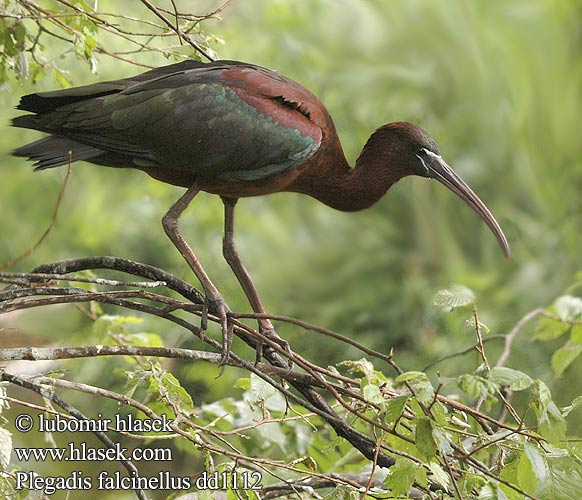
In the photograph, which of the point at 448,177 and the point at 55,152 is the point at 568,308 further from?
the point at 55,152

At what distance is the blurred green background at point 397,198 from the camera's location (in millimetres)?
4547

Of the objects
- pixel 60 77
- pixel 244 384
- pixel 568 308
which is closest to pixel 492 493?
pixel 244 384

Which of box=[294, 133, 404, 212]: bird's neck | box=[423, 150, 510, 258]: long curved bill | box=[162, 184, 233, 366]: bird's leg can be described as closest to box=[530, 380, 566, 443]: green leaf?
box=[162, 184, 233, 366]: bird's leg

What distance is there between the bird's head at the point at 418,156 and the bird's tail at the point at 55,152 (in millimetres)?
744

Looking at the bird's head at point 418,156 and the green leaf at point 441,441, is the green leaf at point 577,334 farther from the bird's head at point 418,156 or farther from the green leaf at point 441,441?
the green leaf at point 441,441

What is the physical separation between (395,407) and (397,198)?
3.60m

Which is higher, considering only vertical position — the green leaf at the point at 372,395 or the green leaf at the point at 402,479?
the green leaf at the point at 372,395

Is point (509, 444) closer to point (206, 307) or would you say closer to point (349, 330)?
point (206, 307)

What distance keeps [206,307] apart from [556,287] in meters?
3.09

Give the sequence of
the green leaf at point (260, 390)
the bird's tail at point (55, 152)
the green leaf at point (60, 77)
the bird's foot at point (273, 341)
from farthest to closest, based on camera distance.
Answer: the green leaf at point (60, 77), the bird's tail at point (55, 152), the bird's foot at point (273, 341), the green leaf at point (260, 390)

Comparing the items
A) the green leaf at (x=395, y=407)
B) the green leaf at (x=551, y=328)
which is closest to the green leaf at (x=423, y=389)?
the green leaf at (x=395, y=407)

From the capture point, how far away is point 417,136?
7.94 ft

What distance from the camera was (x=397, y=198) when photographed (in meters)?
5.12

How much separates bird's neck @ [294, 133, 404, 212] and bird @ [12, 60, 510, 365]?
6cm
